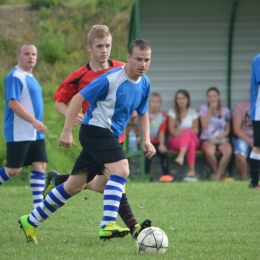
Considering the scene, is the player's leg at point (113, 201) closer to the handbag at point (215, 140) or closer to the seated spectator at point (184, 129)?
the seated spectator at point (184, 129)

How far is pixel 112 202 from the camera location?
5.88 meters

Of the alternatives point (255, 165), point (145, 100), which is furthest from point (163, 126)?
point (145, 100)

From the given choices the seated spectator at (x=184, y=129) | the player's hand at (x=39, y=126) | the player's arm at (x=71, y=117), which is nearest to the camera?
the player's arm at (x=71, y=117)

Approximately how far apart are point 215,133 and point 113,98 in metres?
7.50

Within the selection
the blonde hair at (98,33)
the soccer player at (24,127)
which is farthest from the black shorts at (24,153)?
the blonde hair at (98,33)

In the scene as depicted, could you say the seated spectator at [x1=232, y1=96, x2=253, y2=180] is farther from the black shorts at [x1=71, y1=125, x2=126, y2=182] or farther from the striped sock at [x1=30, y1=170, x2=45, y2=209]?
the black shorts at [x1=71, y1=125, x2=126, y2=182]

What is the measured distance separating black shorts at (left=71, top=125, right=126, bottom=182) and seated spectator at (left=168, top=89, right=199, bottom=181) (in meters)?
6.90

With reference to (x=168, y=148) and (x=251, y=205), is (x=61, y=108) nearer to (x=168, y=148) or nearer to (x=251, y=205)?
(x=251, y=205)

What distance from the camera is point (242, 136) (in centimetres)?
1327

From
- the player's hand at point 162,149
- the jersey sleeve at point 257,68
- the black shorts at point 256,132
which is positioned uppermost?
the jersey sleeve at point 257,68

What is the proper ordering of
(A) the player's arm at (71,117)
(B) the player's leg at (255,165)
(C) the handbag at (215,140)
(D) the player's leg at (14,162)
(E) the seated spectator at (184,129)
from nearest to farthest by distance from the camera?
(A) the player's arm at (71,117), (D) the player's leg at (14,162), (B) the player's leg at (255,165), (E) the seated spectator at (184,129), (C) the handbag at (215,140)

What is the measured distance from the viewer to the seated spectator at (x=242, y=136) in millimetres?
13211

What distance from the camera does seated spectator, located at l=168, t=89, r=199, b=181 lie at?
1305 centimetres

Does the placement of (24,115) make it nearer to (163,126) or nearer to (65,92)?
(65,92)
